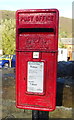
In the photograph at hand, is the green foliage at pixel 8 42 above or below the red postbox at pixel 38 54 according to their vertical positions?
above

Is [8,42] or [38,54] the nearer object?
[38,54]

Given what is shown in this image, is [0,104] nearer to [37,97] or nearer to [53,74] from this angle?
[37,97]

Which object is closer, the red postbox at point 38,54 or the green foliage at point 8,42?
the red postbox at point 38,54

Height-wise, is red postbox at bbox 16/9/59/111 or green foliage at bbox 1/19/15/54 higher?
green foliage at bbox 1/19/15/54

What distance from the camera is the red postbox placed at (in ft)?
10.1

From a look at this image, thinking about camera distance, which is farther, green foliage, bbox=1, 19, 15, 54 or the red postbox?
green foliage, bbox=1, 19, 15, 54

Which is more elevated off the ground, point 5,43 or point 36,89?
point 5,43

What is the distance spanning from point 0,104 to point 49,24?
203cm

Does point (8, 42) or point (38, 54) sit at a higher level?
point (8, 42)

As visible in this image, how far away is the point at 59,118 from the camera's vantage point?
393cm

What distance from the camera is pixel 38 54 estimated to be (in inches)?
124

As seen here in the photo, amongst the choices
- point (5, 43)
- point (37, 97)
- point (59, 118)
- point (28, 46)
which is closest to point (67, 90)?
point (59, 118)

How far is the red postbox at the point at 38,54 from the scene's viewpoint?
3.08m

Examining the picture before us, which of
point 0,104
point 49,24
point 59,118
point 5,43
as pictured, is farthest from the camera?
point 5,43
